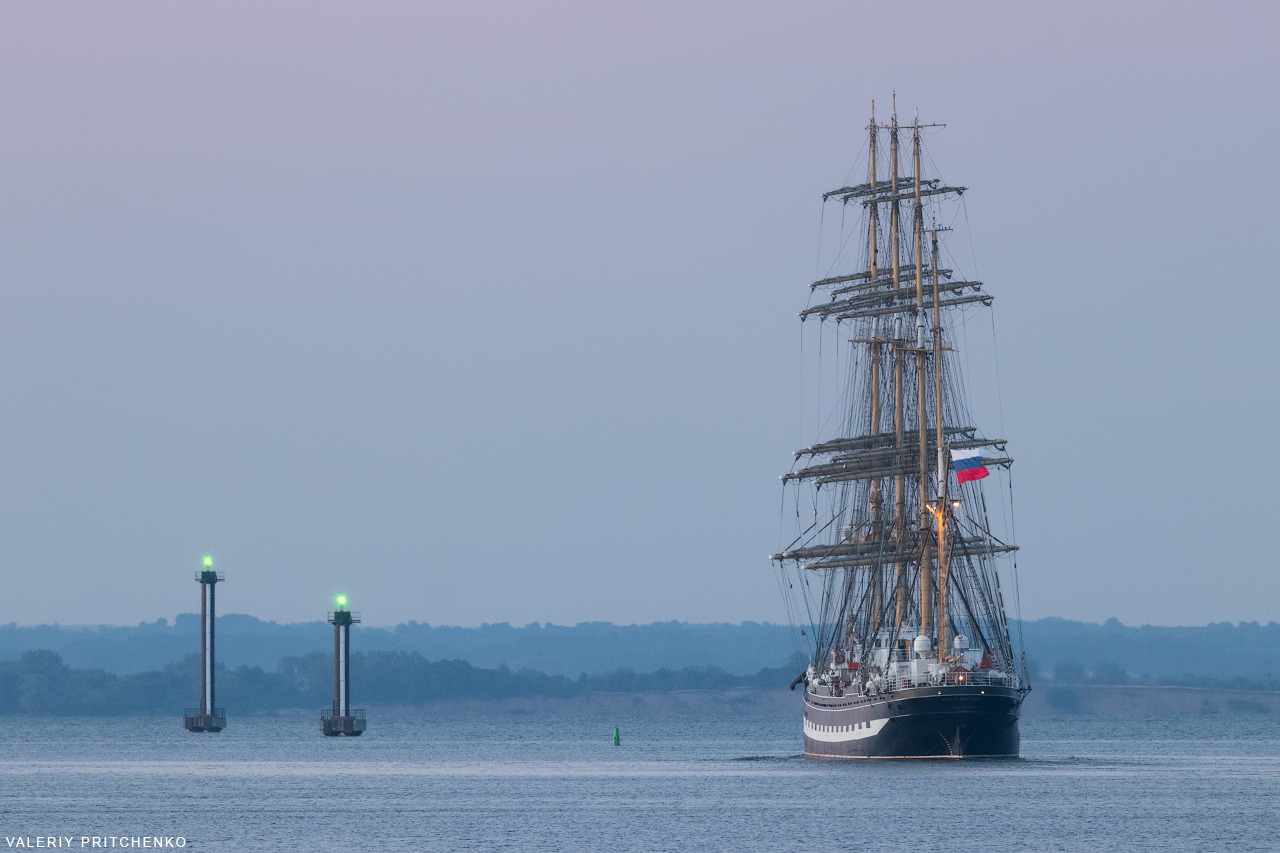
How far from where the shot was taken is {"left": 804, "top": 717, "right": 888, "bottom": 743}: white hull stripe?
11900cm

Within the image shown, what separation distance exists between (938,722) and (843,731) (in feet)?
42.8

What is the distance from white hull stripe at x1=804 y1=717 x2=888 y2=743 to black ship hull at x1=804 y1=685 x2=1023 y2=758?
0.30ft

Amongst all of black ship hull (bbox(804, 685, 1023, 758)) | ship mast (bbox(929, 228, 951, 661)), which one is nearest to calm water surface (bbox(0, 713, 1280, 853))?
black ship hull (bbox(804, 685, 1023, 758))

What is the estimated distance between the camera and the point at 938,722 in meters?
115

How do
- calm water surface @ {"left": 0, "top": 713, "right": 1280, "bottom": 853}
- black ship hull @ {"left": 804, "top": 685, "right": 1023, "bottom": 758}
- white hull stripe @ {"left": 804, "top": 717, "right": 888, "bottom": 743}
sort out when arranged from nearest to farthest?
calm water surface @ {"left": 0, "top": 713, "right": 1280, "bottom": 853} < black ship hull @ {"left": 804, "top": 685, "right": 1023, "bottom": 758} < white hull stripe @ {"left": 804, "top": 717, "right": 888, "bottom": 743}

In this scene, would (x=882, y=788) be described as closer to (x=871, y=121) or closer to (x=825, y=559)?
(x=825, y=559)

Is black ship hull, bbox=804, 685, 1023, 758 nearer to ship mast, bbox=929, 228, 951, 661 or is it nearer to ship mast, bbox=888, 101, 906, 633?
ship mast, bbox=929, 228, 951, 661

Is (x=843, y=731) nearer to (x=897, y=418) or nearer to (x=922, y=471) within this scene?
(x=922, y=471)

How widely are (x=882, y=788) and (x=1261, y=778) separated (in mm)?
37370

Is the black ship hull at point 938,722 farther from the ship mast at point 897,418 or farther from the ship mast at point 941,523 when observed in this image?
the ship mast at point 897,418

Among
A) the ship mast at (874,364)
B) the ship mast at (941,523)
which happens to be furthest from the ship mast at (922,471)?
the ship mast at (874,364)

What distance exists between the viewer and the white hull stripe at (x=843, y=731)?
119000 millimetres

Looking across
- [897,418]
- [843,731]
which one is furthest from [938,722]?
[897,418]

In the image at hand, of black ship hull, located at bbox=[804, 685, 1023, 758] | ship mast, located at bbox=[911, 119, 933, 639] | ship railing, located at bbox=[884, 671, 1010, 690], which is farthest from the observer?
ship mast, located at bbox=[911, 119, 933, 639]
